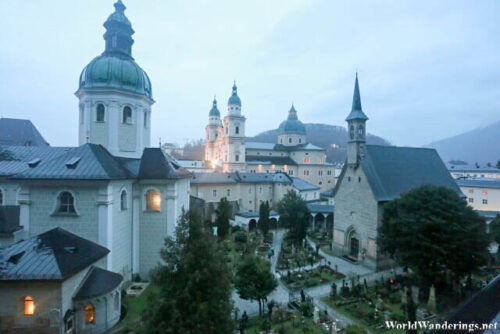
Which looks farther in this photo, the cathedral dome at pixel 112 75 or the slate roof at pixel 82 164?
the cathedral dome at pixel 112 75

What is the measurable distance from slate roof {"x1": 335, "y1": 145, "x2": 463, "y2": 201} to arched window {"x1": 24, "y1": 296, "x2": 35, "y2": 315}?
73.9 feet

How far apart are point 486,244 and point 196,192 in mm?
34098

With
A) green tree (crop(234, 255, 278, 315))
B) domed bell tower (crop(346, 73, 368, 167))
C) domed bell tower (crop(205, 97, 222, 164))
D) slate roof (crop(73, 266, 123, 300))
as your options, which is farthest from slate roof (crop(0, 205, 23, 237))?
domed bell tower (crop(205, 97, 222, 164))

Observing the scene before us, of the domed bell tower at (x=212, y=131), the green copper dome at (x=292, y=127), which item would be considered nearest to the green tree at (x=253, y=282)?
the domed bell tower at (x=212, y=131)

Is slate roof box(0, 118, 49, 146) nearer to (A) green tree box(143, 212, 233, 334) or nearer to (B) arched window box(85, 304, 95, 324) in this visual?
(B) arched window box(85, 304, 95, 324)

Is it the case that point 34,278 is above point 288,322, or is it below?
above

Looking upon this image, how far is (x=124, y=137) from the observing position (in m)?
19.2

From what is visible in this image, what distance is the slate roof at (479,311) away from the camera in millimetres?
8594

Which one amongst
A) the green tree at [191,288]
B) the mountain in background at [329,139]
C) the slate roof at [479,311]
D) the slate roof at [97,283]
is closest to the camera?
the green tree at [191,288]

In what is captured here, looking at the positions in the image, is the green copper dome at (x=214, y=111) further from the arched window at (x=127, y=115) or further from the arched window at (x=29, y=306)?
the arched window at (x=29, y=306)

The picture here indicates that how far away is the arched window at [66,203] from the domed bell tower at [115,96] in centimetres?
430

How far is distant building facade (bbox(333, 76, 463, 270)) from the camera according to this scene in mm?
22750

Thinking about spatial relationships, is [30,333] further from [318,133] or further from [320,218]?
[318,133]

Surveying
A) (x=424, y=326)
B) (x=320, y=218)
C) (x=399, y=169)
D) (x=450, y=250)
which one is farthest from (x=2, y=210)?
(x=320, y=218)
